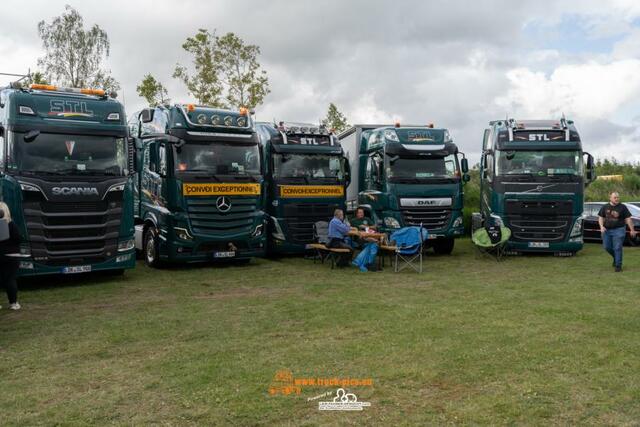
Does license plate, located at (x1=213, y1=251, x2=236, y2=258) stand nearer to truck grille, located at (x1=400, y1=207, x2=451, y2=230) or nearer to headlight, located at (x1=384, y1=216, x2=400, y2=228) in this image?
headlight, located at (x1=384, y1=216, x2=400, y2=228)

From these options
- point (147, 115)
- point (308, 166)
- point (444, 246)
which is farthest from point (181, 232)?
point (444, 246)

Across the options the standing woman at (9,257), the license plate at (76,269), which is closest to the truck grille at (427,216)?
the license plate at (76,269)

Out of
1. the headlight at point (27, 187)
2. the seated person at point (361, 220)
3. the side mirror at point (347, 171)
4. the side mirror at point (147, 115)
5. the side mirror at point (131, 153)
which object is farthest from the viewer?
the seated person at point (361, 220)

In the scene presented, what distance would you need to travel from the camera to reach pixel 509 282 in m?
11.3

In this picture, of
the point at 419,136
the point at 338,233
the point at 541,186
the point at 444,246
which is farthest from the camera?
the point at 444,246

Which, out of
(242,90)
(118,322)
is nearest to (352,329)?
(118,322)

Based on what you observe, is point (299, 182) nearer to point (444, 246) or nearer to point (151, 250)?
point (151, 250)

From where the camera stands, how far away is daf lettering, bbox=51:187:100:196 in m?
10.6

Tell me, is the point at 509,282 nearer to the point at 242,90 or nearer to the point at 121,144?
the point at 121,144

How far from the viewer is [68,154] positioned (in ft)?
Answer: 35.6

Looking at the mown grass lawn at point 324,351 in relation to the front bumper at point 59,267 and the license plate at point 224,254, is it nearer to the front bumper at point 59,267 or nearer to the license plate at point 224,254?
the front bumper at point 59,267

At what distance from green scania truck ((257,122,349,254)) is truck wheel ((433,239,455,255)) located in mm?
2975

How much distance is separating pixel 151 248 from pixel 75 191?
3409mm

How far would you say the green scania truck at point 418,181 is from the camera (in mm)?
15312
